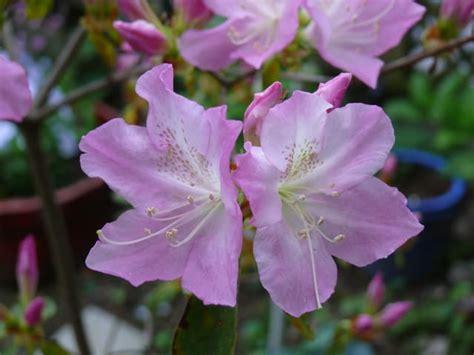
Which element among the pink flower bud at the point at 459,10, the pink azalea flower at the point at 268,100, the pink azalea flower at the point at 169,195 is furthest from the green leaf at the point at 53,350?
the pink flower bud at the point at 459,10

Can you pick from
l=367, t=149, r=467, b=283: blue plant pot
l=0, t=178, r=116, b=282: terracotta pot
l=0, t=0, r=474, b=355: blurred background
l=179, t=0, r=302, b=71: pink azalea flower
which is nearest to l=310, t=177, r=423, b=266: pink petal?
l=179, t=0, r=302, b=71: pink azalea flower

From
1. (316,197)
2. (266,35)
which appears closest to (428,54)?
(266,35)

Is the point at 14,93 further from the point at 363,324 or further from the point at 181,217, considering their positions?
the point at 363,324

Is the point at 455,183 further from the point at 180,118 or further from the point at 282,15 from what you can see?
the point at 180,118

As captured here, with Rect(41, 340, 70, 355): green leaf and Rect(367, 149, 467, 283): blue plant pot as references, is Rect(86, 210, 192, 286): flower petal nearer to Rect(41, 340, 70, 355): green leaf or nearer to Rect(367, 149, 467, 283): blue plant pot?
Rect(41, 340, 70, 355): green leaf

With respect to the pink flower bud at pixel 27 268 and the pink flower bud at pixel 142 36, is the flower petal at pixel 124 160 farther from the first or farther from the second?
the pink flower bud at pixel 27 268

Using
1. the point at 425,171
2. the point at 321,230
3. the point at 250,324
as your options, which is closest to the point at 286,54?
the point at 321,230
